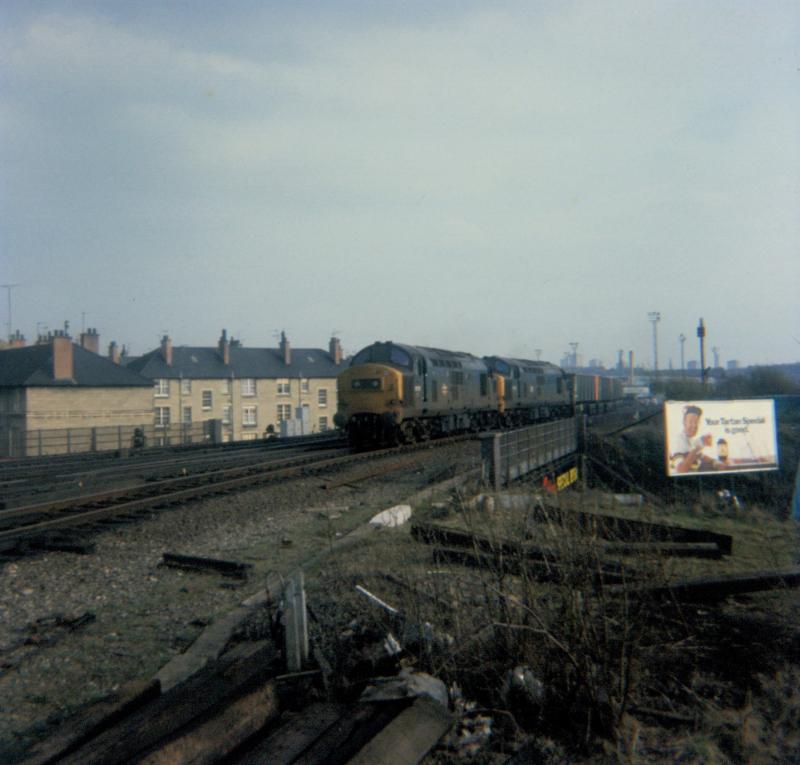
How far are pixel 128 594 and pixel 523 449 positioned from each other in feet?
30.0

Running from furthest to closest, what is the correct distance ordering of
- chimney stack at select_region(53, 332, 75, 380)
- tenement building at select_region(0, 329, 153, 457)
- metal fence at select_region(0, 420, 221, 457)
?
chimney stack at select_region(53, 332, 75, 380) → tenement building at select_region(0, 329, 153, 457) → metal fence at select_region(0, 420, 221, 457)

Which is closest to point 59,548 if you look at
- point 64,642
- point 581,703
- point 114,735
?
point 64,642

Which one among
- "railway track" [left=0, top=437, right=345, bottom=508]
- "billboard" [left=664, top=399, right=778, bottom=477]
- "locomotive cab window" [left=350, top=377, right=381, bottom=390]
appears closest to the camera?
"railway track" [left=0, top=437, right=345, bottom=508]

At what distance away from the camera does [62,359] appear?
135ft

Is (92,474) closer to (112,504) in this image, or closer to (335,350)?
(112,504)

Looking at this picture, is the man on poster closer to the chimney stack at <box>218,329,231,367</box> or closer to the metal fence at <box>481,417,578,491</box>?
the metal fence at <box>481,417,578,491</box>

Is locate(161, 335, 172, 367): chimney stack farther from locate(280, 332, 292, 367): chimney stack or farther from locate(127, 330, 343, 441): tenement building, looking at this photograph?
locate(280, 332, 292, 367): chimney stack

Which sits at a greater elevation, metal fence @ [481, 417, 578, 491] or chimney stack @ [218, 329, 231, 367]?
chimney stack @ [218, 329, 231, 367]

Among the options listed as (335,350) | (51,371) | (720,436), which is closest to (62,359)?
(51,371)

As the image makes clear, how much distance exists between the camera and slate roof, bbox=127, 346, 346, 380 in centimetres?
5512

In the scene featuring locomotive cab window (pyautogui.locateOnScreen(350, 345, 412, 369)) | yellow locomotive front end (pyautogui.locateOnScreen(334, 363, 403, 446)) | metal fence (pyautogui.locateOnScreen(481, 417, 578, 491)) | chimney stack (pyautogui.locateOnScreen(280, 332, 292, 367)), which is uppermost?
chimney stack (pyautogui.locateOnScreen(280, 332, 292, 367))

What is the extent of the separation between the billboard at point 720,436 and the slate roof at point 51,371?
36652mm

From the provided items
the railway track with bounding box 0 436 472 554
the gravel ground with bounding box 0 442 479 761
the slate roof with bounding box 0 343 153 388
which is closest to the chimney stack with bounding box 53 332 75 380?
the slate roof with bounding box 0 343 153 388

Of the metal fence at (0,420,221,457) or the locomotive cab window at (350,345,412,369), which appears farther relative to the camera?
the metal fence at (0,420,221,457)
